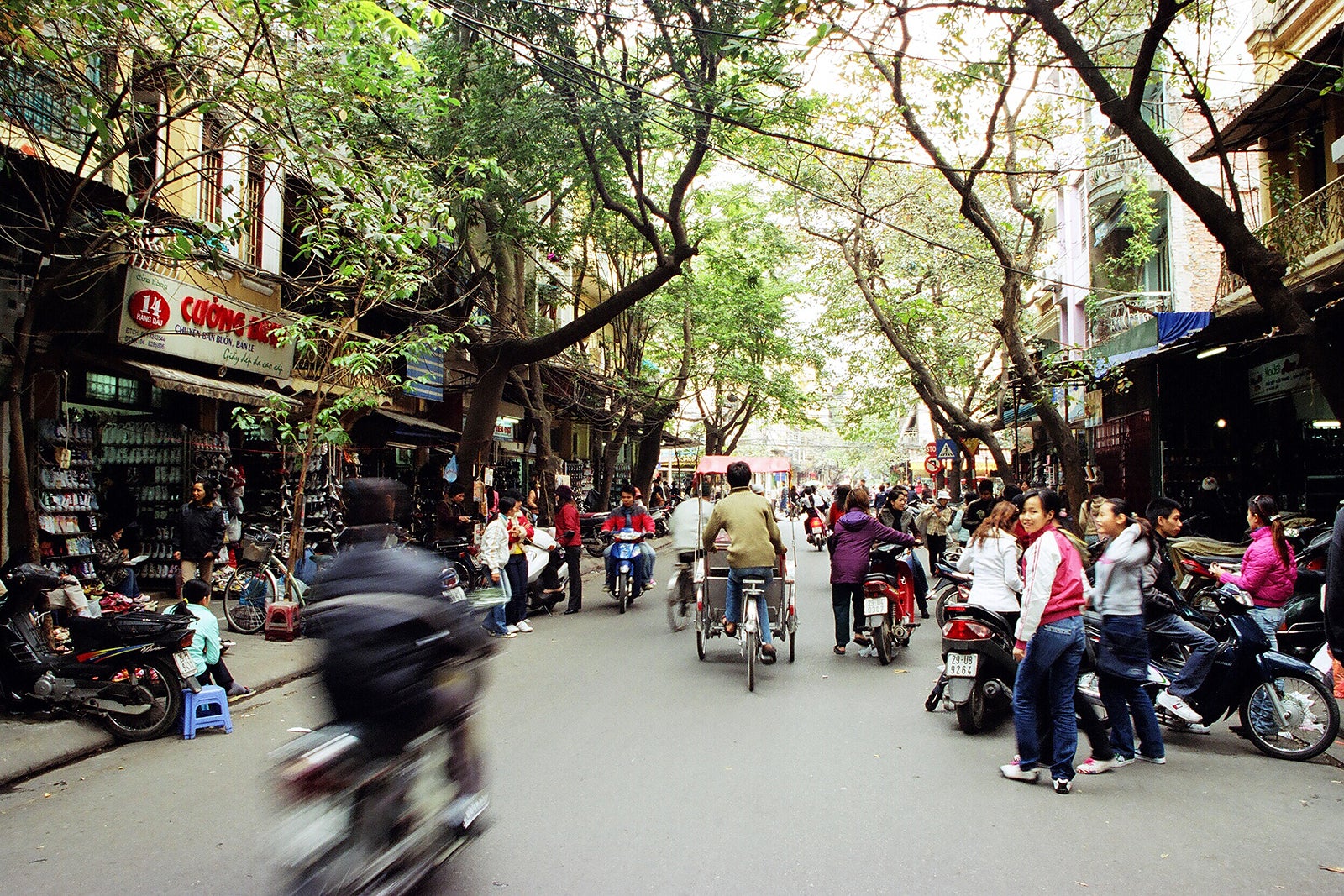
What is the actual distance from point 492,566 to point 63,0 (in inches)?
252

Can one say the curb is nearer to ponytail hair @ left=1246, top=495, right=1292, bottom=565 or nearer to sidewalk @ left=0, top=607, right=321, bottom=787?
sidewalk @ left=0, top=607, right=321, bottom=787

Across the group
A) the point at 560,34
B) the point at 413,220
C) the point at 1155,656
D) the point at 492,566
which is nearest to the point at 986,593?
the point at 1155,656

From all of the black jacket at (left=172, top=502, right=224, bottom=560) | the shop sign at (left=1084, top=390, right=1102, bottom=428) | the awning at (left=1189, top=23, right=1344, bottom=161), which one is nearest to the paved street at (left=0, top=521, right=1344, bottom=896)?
the black jacket at (left=172, top=502, right=224, bottom=560)

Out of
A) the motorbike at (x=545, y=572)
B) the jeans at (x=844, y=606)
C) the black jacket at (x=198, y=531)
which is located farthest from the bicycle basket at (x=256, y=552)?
Answer: the jeans at (x=844, y=606)

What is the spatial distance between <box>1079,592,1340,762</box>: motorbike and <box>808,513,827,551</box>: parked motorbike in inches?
648

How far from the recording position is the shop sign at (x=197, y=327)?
10430 millimetres

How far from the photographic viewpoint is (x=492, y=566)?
10312mm

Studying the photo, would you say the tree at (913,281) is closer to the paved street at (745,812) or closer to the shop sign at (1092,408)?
the shop sign at (1092,408)

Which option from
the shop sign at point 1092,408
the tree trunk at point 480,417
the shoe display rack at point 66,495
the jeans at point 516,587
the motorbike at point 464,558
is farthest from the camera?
the shop sign at point 1092,408

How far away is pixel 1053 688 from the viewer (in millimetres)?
5219

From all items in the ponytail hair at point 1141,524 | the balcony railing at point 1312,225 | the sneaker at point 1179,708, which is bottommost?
the sneaker at point 1179,708

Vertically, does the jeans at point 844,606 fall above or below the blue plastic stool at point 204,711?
above

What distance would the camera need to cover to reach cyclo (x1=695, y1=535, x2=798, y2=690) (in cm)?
796

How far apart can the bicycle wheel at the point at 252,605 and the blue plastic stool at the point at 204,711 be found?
3832 mm
